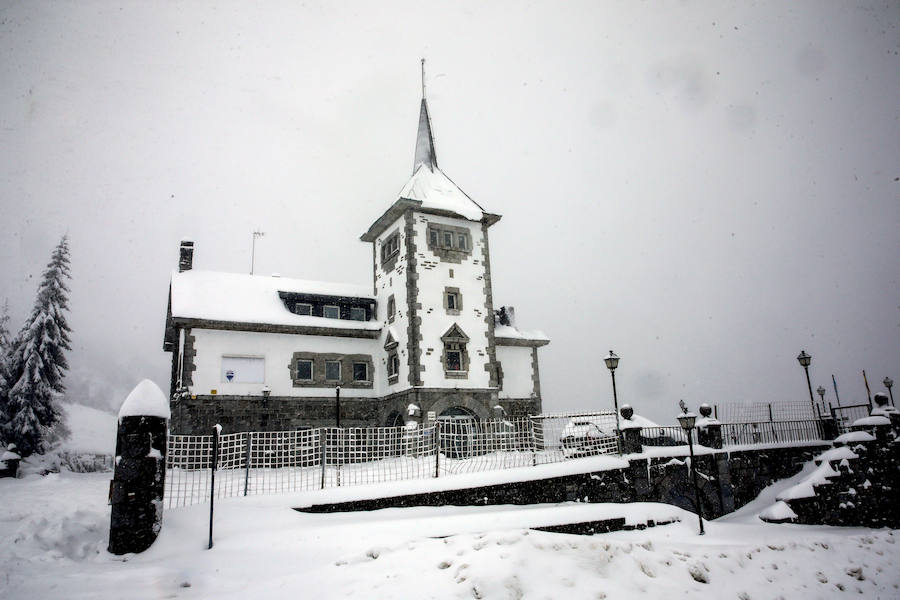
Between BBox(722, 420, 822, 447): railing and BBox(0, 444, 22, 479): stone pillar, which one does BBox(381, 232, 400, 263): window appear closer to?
BBox(722, 420, 822, 447): railing

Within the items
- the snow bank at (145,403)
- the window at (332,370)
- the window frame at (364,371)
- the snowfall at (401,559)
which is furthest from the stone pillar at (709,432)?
the snow bank at (145,403)

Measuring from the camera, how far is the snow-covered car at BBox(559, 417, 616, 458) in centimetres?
1889

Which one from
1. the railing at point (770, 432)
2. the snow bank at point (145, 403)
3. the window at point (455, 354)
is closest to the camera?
the snow bank at point (145, 403)

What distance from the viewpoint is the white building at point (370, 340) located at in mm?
26250

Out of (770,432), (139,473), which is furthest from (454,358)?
(139,473)

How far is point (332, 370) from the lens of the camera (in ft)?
94.3

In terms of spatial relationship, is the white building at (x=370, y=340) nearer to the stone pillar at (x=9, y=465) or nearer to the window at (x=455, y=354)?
the window at (x=455, y=354)

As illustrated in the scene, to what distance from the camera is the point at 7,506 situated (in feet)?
41.1

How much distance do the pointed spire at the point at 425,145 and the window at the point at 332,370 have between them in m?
12.3

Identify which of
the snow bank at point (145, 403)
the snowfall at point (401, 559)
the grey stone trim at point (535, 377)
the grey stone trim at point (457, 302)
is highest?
the grey stone trim at point (457, 302)

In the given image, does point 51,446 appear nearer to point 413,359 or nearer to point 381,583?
point 413,359

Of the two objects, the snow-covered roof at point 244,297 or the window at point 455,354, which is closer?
the snow-covered roof at point 244,297

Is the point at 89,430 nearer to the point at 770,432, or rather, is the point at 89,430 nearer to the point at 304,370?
the point at 304,370

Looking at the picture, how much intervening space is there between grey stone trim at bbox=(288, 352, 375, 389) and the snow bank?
56.0 ft
